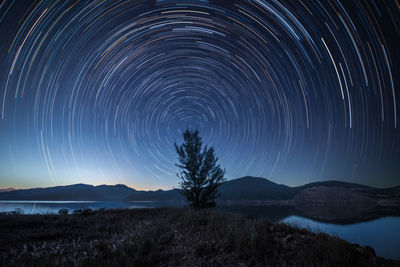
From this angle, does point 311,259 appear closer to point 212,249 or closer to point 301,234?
point 301,234

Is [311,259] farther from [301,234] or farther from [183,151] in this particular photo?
[183,151]

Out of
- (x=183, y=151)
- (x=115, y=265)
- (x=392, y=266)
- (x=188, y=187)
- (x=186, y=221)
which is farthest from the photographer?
(x=183, y=151)

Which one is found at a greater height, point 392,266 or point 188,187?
point 188,187

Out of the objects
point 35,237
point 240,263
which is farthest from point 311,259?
point 35,237

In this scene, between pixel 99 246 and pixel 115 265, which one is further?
pixel 99 246

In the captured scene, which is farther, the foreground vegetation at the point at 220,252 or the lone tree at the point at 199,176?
the lone tree at the point at 199,176

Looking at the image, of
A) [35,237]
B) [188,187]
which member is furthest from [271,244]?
[188,187]

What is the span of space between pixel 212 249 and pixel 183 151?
15388 millimetres

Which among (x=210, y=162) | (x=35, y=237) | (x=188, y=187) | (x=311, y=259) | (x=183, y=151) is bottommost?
(x=35, y=237)

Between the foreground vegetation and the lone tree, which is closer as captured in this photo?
the foreground vegetation

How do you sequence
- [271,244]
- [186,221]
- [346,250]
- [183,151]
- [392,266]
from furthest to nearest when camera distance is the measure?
[183,151], [186,221], [271,244], [346,250], [392,266]

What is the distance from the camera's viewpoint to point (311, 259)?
4.29 meters

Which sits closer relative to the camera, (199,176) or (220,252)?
(220,252)

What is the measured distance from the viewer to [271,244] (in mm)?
5488
